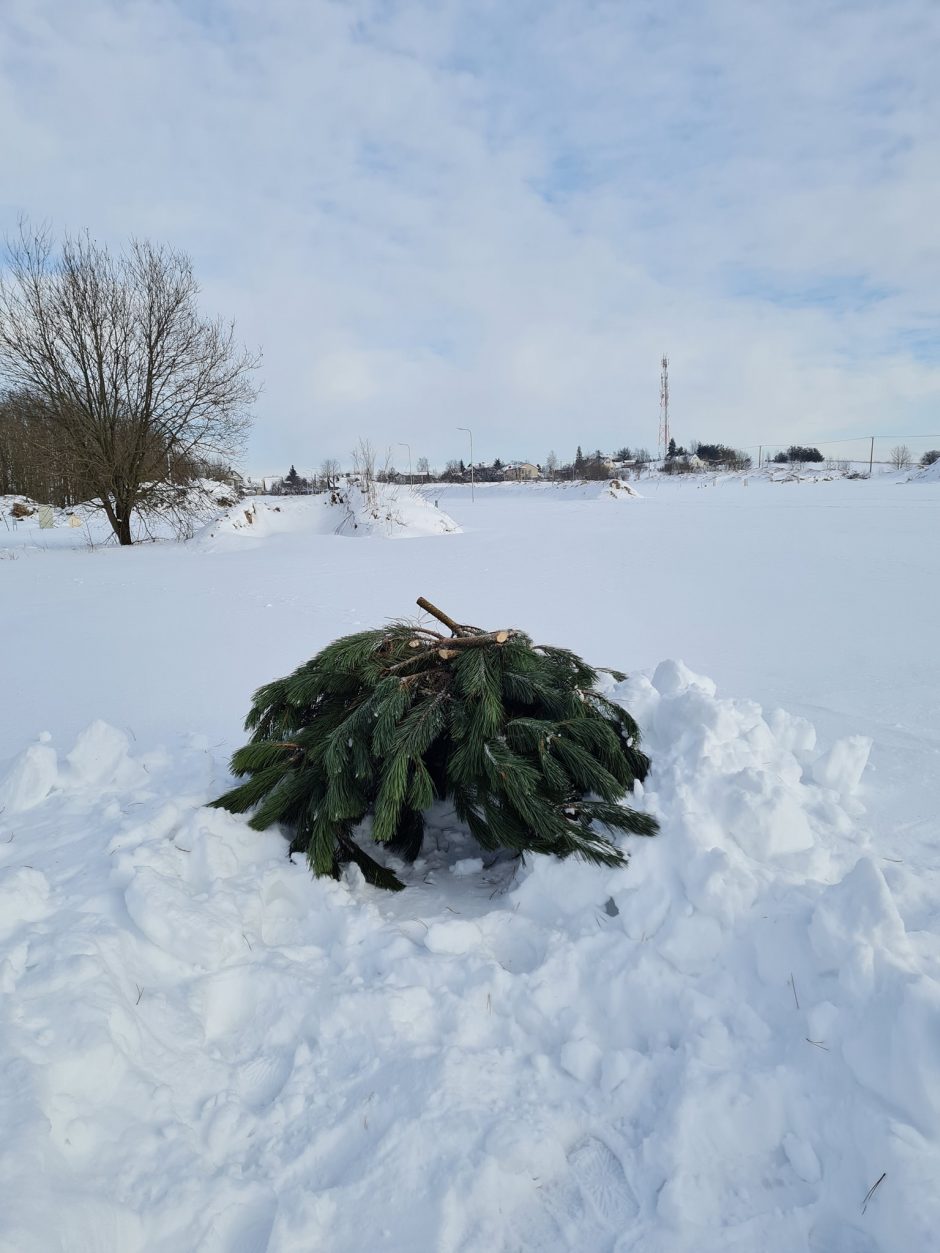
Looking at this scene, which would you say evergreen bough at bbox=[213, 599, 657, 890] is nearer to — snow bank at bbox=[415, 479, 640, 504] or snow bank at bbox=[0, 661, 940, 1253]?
snow bank at bbox=[0, 661, 940, 1253]

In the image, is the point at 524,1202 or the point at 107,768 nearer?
the point at 524,1202

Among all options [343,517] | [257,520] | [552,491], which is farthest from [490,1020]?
[552,491]

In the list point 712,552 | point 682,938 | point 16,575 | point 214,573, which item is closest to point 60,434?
point 16,575

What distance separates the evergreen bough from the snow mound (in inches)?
483

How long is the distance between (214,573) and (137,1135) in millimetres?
8921

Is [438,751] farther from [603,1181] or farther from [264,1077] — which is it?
[603,1181]

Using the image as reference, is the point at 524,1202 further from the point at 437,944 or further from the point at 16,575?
the point at 16,575

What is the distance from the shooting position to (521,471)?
71.9 meters

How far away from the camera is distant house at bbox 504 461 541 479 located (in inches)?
2683

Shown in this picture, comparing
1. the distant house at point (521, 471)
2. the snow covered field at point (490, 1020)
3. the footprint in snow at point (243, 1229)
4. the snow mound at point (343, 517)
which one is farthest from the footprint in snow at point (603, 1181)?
the distant house at point (521, 471)

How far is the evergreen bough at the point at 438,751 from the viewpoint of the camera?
1790 millimetres

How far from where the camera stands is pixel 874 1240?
1.01 m

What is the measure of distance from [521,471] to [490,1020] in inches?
2878

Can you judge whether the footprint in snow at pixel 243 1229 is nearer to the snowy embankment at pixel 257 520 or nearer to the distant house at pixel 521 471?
the snowy embankment at pixel 257 520
